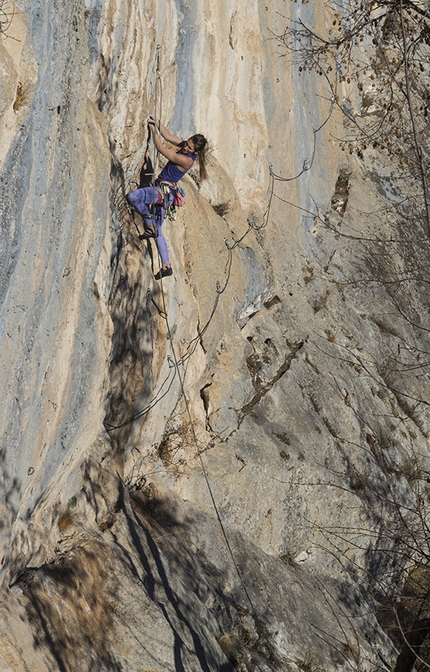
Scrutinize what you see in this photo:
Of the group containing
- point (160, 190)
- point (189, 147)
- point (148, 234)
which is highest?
point (189, 147)

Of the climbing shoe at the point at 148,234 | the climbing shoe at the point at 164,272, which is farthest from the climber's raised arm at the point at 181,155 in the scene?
the climbing shoe at the point at 164,272

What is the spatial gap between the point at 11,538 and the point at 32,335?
5.19 feet

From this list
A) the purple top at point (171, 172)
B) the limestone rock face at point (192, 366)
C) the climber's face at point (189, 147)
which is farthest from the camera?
the purple top at point (171, 172)

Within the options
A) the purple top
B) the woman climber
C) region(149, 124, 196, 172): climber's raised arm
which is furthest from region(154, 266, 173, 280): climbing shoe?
region(149, 124, 196, 172): climber's raised arm

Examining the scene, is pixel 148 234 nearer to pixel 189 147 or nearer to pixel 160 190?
pixel 160 190

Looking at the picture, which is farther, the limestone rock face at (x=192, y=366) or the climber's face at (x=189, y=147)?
the climber's face at (x=189, y=147)

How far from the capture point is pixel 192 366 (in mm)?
9969

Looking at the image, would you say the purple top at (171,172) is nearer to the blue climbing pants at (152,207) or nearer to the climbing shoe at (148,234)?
the blue climbing pants at (152,207)

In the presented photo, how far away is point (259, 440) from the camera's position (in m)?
10.3

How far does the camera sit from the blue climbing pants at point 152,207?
326 inches

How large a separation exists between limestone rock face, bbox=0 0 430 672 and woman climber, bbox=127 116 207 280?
9.1 inches


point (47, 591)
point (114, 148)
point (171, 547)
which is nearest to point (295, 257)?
point (114, 148)

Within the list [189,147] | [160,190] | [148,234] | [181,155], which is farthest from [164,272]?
[189,147]

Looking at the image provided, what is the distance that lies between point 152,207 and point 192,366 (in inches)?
97.8
